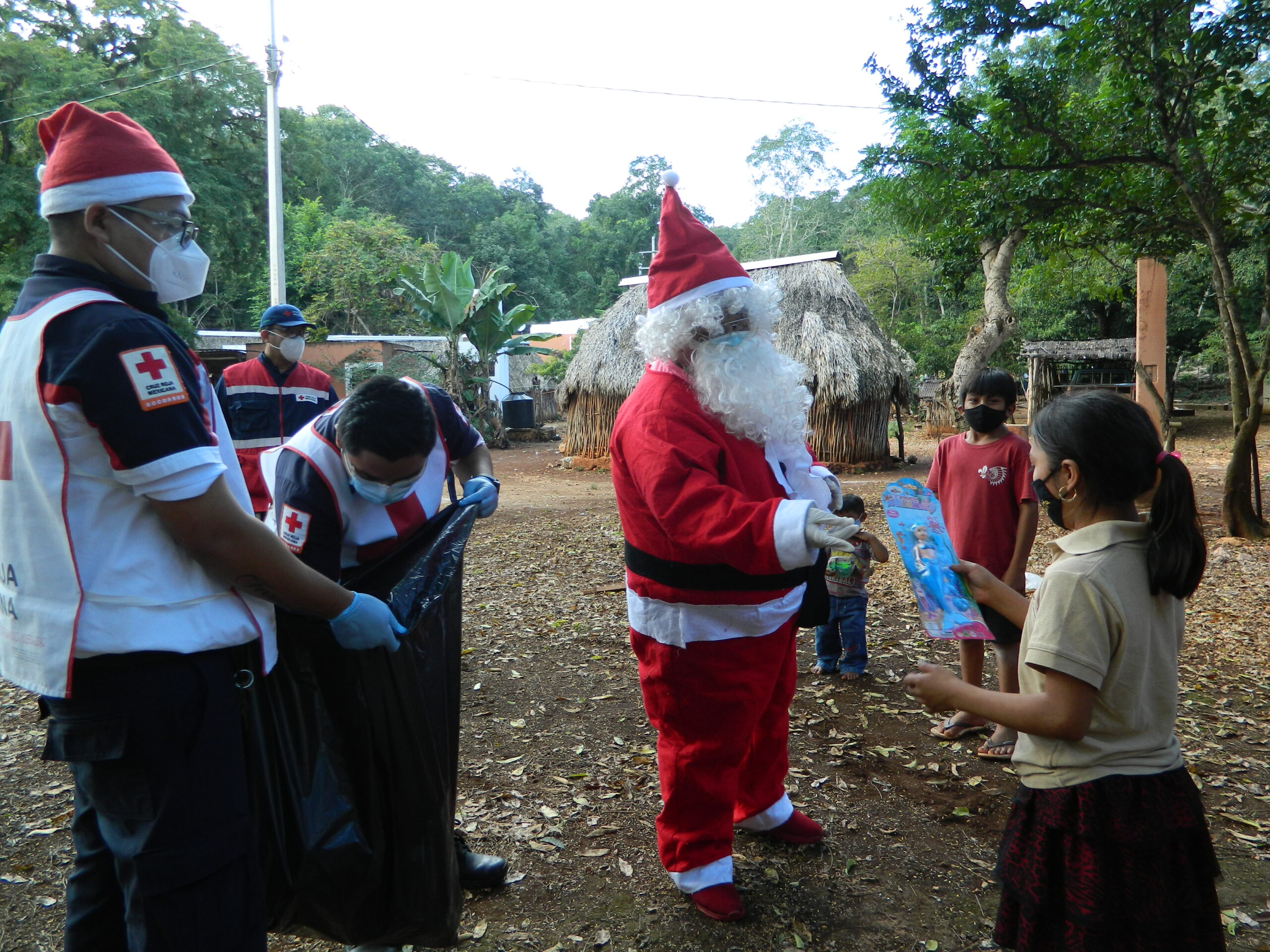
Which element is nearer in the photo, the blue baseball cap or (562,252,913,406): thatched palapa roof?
the blue baseball cap

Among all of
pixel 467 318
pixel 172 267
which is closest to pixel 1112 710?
pixel 172 267

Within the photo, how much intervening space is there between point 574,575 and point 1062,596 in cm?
588

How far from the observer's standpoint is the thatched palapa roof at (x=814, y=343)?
14.7 metres

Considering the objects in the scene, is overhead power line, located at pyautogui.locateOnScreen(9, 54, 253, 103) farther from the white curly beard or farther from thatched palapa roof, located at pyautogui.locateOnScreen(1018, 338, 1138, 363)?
thatched palapa roof, located at pyautogui.locateOnScreen(1018, 338, 1138, 363)

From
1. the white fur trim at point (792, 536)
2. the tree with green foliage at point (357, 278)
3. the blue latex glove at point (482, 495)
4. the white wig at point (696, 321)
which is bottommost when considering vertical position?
the white fur trim at point (792, 536)

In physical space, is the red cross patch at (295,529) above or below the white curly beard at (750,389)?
below

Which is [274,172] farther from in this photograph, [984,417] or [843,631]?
[984,417]

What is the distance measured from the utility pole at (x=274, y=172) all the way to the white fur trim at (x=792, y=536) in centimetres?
1361

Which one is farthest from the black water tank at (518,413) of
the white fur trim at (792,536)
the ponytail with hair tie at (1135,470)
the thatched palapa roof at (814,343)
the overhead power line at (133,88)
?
the ponytail with hair tie at (1135,470)

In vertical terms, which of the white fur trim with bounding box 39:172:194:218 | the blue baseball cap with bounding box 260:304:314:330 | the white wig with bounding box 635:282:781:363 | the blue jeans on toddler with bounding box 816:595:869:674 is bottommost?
the blue jeans on toddler with bounding box 816:595:869:674

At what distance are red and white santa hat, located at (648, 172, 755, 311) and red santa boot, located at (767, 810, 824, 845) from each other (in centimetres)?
187

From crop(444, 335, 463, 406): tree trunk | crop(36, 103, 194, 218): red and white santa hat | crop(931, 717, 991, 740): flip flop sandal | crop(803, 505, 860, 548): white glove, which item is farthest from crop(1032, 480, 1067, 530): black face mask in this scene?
crop(444, 335, 463, 406): tree trunk

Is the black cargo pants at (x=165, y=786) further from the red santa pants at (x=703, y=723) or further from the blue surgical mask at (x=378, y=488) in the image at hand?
the red santa pants at (x=703, y=723)

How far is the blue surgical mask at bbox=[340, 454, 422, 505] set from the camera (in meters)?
2.25
